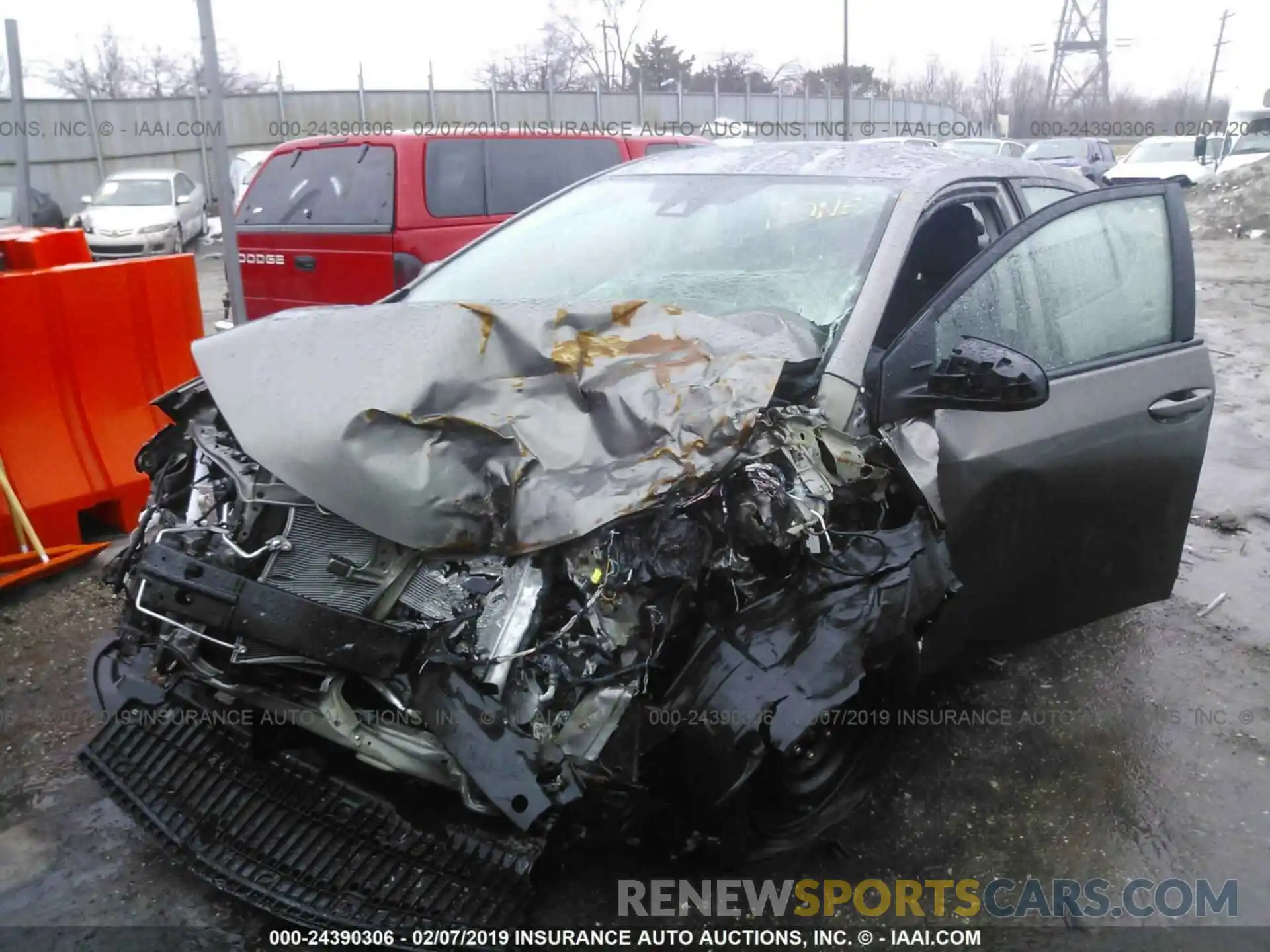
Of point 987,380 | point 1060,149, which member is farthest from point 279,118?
point 987,380

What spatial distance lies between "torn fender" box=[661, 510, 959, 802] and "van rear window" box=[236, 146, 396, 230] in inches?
207

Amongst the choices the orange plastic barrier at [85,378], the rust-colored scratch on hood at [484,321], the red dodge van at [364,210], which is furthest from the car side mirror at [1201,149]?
the rust-colored scratch on hood at [484,321]

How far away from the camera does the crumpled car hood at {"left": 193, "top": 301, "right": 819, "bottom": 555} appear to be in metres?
2.12

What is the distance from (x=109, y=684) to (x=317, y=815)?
30.9 inches

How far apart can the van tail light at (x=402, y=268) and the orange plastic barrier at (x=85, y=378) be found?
Answer: 1898 mm

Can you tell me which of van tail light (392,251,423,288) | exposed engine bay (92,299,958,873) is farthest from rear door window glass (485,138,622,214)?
exposed engine bay (92,299,958,873)

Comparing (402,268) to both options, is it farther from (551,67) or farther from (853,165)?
(551,67)

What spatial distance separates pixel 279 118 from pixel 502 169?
61.8 feet

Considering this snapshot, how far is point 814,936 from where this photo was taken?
2.46 meters

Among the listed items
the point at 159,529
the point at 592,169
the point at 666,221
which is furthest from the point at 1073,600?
the point at 592,169

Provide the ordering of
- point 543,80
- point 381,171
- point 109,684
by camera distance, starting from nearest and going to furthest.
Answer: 1. point 109,684
2. point 381,171
3. point 543,80

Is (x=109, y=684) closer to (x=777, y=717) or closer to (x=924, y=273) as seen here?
(x=777, y=717)

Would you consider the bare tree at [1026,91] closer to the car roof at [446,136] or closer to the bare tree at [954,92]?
the bare tree at [954,92]

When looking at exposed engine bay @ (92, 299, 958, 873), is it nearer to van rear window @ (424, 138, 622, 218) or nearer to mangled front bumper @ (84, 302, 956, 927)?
mangled front bumper @ (84, 302, 956, 927)
